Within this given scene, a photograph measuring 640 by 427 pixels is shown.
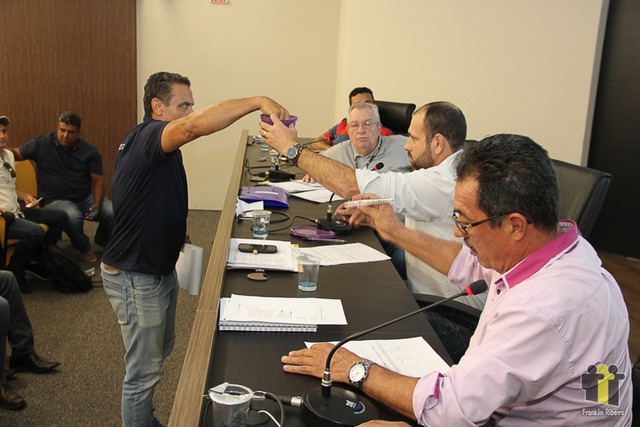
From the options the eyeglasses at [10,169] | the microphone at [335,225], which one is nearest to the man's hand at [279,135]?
the microphone at [335,225]

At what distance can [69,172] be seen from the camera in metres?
5.19

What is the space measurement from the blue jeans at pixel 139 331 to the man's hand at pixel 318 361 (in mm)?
1054

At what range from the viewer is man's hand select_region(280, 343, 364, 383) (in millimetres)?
1596

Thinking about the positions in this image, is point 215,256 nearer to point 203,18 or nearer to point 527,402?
point 527,402

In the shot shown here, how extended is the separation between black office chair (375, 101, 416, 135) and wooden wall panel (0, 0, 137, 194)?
2.75m

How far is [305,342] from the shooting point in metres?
1.81

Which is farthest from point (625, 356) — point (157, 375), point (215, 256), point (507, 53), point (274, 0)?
point (274, 0)

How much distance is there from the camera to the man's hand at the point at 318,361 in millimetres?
1596

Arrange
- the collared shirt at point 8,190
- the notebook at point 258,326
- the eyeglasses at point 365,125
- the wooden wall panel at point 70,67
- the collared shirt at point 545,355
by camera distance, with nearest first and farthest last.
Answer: the collared shirt at point 545,355, the notebook at point 258,326, the eyeglasses at point 365,125, the collared shirt at point 8,190, the wooden wall panel at point 70,67

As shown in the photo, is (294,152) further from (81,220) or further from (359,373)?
(81,220)

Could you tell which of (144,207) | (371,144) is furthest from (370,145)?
(144,207)

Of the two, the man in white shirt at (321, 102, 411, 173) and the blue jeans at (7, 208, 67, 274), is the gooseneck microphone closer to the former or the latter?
the man in white shirt at (321, 102, 411, 173)

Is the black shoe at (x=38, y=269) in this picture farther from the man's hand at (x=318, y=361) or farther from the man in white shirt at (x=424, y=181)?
the man's hand at (x=318, y=361)

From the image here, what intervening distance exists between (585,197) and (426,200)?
608 millimetres
